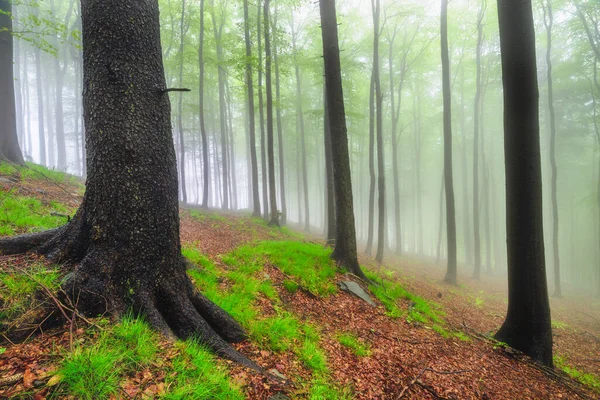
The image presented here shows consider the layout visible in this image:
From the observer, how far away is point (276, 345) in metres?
3.17

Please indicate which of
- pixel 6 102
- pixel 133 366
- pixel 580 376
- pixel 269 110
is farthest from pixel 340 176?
pixel 6 102

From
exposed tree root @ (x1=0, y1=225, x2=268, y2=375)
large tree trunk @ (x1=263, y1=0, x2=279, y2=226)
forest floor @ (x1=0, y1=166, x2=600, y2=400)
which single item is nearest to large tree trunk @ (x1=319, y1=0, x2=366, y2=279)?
forest floor @ (x1=0, y1=166, x2=600, y2=400)

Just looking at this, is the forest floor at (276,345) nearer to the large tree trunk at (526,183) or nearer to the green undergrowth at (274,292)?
the green undergrowth at (274,292)

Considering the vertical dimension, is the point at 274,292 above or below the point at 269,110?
below

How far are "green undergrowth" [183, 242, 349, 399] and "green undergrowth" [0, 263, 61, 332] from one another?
1.76m

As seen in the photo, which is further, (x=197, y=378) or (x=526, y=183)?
(x=526, y=183)

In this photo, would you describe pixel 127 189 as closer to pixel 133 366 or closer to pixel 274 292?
pixel 133 366

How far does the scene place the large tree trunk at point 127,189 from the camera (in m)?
2.49

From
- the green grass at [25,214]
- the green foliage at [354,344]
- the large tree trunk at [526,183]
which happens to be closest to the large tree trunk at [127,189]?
the green foliage at [354,344]

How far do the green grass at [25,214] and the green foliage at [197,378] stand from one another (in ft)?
12.4

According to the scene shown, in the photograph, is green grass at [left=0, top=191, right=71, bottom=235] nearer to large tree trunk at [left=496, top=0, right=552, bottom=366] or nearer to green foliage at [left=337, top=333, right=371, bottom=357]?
green foliage at [left=337, top=333, right=371, bottom=357]

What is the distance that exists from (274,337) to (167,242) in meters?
1.76

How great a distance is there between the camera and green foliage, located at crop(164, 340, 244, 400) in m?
1.84

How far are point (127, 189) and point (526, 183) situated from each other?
19.8ft
